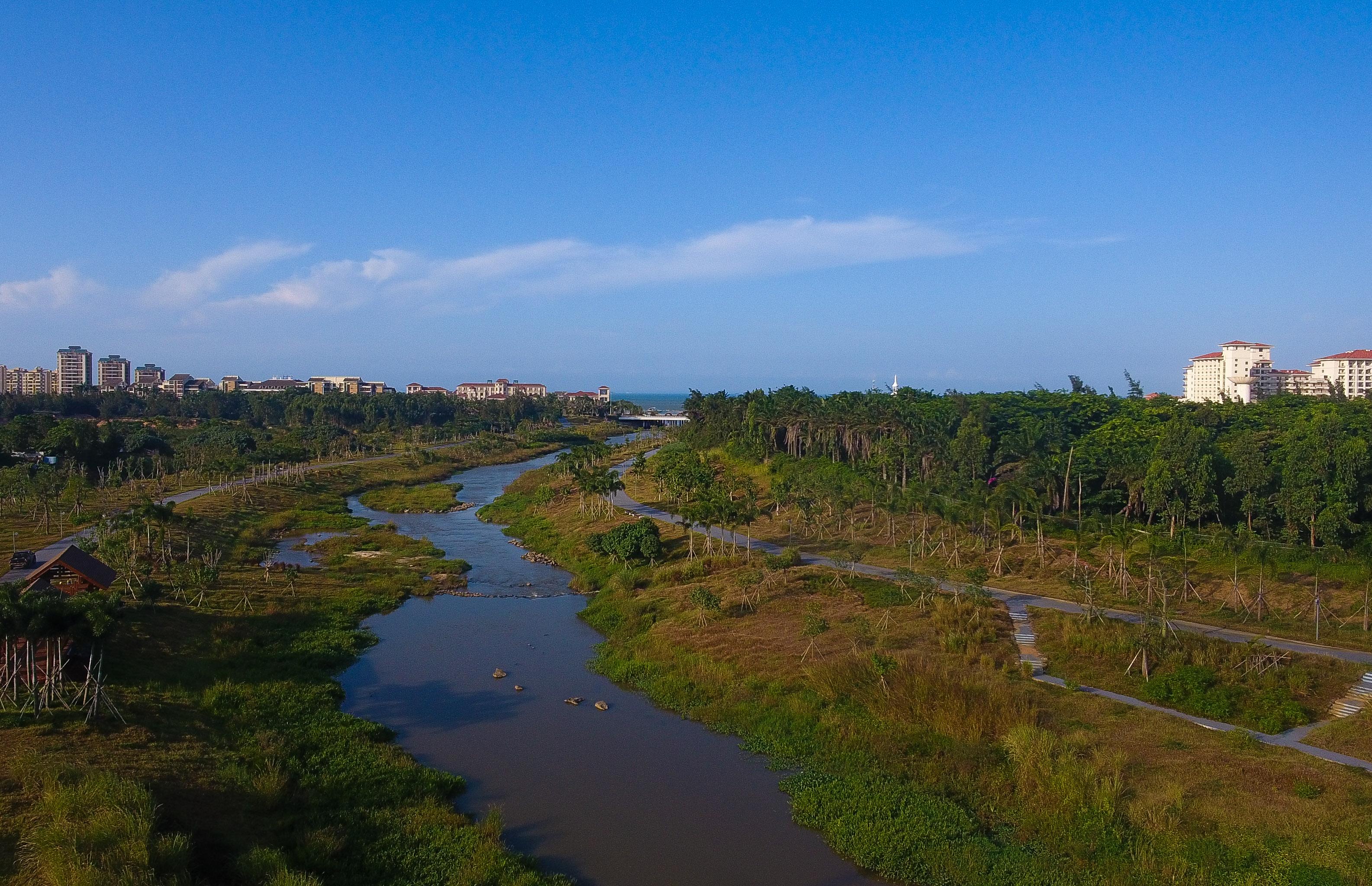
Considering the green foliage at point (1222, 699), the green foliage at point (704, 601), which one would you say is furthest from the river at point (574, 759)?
the green foliage at point (1222, 699)

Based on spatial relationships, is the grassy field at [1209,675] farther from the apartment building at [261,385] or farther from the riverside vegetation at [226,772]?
the apartment building at [261,385]

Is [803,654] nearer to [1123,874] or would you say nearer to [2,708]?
[1123,874]

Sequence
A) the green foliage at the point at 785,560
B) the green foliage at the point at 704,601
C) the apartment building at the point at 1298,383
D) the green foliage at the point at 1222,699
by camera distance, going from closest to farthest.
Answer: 1. the green foliage at the point at 1222,699
2. the green foliage at the point at 704,601
3. the green foliage at the point at 785,560
4. the apartment building at the point at 1298,383

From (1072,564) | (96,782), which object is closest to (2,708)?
(96,782)

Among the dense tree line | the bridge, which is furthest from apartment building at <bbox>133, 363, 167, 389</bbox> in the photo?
the dense tree line

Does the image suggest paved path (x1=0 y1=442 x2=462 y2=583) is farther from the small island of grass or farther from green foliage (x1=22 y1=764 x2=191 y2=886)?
green foliage (x1=22 y1=764 x2=191 y2=886)

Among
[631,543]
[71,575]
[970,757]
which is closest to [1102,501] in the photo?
[631,543]
